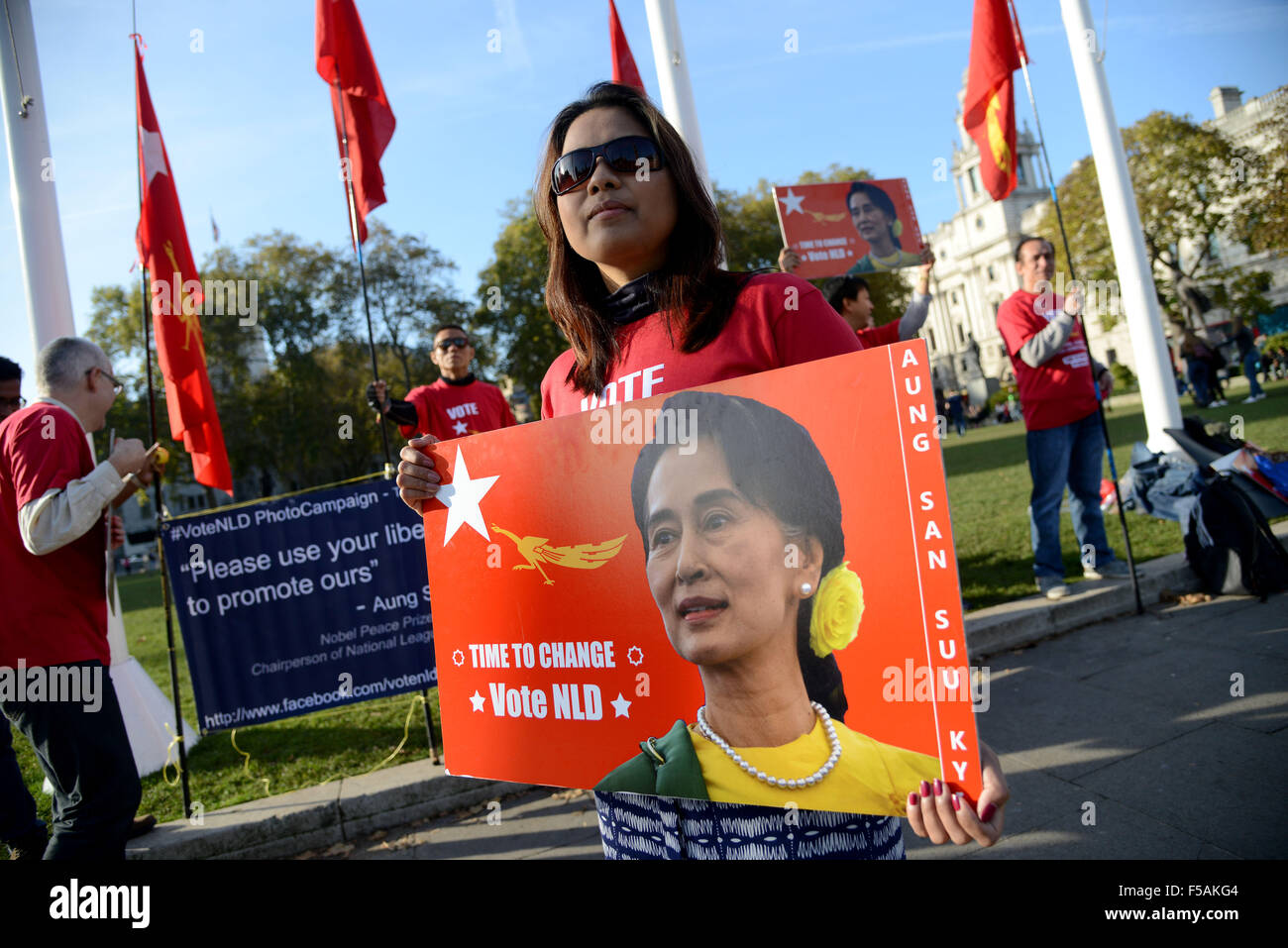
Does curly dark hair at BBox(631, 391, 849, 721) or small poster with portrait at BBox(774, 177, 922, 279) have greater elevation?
small poster with portrait at BBox(774, 177, 922, 279)

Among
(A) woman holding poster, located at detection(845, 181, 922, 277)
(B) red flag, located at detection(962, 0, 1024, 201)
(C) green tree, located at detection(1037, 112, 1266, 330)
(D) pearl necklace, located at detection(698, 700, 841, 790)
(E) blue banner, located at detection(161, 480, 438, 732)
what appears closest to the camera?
(D) pearl necklace, located at detection(698, 700, 841, 790)

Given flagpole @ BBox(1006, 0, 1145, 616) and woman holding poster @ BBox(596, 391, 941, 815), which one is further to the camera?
flagpole @ BBox(1006, 0, 1145, 616)

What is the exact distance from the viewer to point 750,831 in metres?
1.46

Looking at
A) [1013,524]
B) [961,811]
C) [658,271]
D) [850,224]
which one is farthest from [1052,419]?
[961,811]

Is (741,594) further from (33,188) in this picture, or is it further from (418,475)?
(33,188)

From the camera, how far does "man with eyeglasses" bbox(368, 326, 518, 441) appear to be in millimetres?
5953

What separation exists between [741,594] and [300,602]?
4025 mm

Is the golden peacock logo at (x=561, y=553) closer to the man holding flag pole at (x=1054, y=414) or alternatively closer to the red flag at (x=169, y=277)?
the red flag at (x=169, y=277)

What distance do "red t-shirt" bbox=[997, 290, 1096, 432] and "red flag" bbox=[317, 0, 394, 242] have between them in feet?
14.4

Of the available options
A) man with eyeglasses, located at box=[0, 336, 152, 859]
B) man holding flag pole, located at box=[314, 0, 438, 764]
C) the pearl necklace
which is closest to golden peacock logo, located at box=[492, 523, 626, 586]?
the pearl necklace

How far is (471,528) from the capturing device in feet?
6.04


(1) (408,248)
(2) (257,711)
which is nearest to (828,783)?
(2) (257,711)

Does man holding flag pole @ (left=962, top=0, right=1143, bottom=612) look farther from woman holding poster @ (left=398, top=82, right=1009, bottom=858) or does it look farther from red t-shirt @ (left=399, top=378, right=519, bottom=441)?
woman holding poster @ (left=398, top=82, right=1009, bottom=858)

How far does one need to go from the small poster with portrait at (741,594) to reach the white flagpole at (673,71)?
4665 mm
